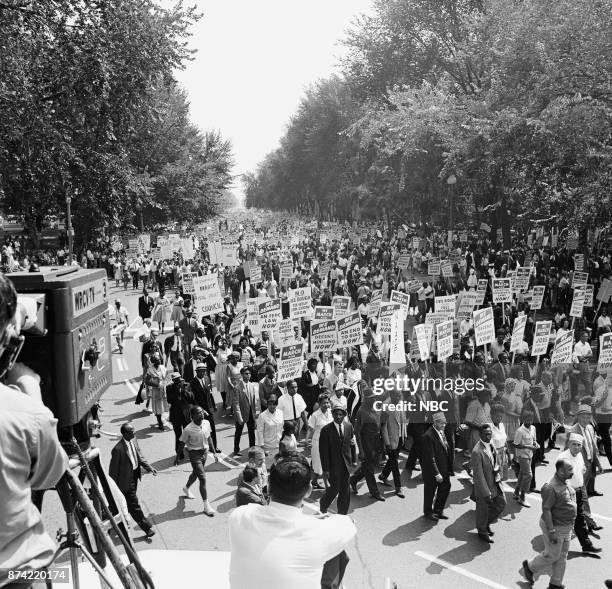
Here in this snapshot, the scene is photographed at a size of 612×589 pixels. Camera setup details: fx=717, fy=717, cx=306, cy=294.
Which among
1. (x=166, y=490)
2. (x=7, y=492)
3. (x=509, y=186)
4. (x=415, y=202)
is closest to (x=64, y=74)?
(x=166, y=490)

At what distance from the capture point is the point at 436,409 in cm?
991

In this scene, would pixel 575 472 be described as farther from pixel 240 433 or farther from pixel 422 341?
pixel 422 341

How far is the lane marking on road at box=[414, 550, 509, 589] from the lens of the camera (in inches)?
272

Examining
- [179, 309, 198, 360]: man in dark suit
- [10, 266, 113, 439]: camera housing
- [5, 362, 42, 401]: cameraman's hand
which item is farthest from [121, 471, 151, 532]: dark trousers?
[179, 309, 198, 360]: man in dark suit

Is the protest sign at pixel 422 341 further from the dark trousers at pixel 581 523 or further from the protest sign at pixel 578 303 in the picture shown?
the dark trousers at pixel 581 523

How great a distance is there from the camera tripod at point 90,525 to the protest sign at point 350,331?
1019cm

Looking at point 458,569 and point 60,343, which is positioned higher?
point 60,343

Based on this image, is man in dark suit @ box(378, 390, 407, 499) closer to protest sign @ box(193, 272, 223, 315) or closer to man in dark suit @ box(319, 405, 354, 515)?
man in dark suit @ box(319, 405, 354, 515)

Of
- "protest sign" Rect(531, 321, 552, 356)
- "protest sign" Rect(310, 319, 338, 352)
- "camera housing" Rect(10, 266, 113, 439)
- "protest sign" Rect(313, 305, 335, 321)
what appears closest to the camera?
"camera housing" Rect(10, 266, 113, 439)

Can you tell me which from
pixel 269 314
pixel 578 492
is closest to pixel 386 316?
pixel 269 314

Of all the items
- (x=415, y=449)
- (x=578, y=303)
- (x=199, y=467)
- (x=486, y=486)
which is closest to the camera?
(x=486, y=486)

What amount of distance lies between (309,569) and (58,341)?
126 centimetres

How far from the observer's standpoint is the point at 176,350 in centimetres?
1522

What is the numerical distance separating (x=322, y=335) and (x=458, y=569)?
633 cm
